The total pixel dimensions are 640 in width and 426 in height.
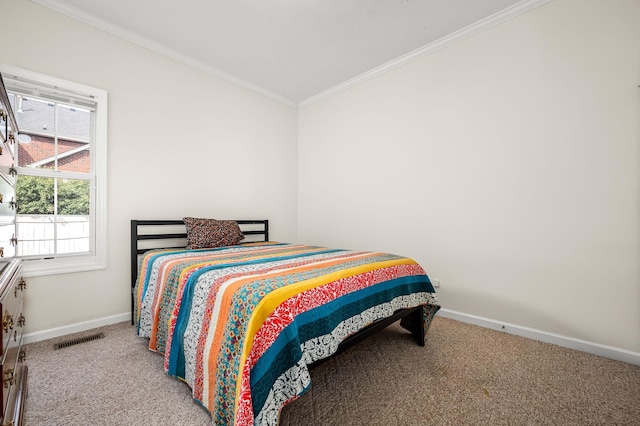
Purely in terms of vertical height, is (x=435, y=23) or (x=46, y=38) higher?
(x=435, y=23)

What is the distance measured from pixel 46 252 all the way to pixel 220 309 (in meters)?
2.09

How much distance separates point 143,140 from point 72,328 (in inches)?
69.4

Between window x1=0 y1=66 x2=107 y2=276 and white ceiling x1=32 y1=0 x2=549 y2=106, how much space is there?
69 centimetres

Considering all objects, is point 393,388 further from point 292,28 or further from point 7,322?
point 292,28

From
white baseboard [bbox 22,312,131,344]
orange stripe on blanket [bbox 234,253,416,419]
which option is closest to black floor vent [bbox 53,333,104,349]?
white baseboard [bbox 22,312,131,344]

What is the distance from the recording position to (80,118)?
2.45 meters

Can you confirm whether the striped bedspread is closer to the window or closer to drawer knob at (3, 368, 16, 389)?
drawer knob at (3, 368, 16, 389)

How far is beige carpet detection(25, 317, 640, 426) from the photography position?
135 centimetres

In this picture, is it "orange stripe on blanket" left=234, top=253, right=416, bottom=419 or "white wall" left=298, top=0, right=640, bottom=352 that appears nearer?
"orange stripe on blanket" left=234, top=253, right=416, bottom=419

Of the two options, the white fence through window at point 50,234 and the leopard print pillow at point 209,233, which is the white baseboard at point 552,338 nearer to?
the leopard print pillow at point 209,233

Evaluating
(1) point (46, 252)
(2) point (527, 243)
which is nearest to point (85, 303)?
(1) point (46, 252)

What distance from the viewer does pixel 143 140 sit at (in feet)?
8.75

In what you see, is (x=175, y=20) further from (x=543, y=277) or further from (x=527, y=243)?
(x=543, y=277)

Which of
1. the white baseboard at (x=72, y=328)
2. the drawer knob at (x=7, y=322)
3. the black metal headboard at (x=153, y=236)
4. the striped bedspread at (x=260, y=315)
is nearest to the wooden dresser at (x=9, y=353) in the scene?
the drawer knob at (x=7, y=322)
